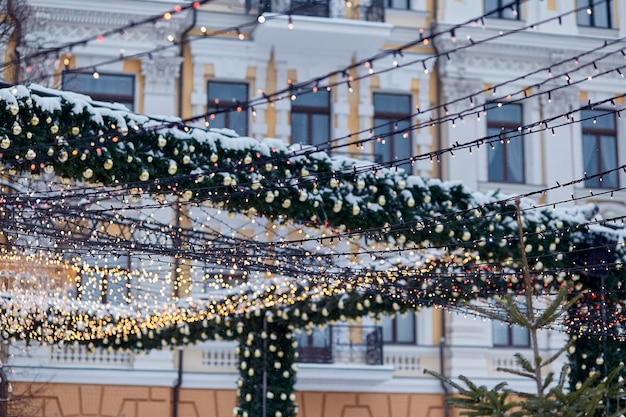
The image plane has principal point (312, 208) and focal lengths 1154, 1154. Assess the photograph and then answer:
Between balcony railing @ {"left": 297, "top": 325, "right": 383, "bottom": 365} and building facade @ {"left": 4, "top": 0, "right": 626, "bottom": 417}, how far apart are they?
0.09ft

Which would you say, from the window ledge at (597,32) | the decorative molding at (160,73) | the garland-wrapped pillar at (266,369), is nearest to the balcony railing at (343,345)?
the garland-wrapped pillar at (266,369)

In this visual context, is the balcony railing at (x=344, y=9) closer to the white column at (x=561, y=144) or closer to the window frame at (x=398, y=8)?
the window frame at (x=398, y=8)

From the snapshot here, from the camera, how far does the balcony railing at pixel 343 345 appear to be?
1880 centimetres

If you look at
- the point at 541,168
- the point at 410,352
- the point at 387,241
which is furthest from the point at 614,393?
the point at 541,168

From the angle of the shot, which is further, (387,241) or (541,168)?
(541,168)

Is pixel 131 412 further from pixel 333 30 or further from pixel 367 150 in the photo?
pixel 333 30

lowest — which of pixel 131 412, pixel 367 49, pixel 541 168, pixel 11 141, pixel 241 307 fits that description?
pixel 131 412

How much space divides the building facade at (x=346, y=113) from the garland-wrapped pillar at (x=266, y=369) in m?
3.52

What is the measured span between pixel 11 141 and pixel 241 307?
5300 mm

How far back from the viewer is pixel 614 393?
7.83 metres

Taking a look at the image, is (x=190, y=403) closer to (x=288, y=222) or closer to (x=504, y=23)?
(x=288, y=222)

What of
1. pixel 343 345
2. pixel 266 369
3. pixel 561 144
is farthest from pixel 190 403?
pixel 561 144

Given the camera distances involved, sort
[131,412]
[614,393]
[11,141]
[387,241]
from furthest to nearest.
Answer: [131,412] → [387,241] → [11,141] → [614,393]

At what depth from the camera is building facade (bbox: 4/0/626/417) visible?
18594 millimetres
